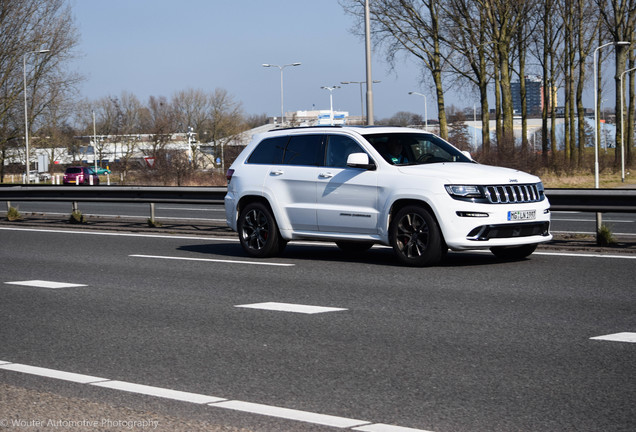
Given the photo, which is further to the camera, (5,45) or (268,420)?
(5,45)

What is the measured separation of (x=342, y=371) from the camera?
6.13 metres

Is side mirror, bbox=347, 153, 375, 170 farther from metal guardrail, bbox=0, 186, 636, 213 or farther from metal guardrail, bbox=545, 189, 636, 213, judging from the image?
metal guardrail, bbox=0, 186, 636, 213

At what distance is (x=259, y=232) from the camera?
13438 millimetres

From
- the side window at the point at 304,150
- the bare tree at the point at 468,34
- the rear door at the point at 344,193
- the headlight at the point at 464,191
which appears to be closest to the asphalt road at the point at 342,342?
the rear door at the point at 344,193

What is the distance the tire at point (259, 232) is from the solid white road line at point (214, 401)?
684cm

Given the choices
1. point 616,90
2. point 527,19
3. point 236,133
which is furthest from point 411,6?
point 236,133

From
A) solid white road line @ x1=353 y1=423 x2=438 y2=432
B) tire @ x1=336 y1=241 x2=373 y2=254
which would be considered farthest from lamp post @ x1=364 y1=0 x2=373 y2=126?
solid white road line @ x1=353 y1=423 x2=438 y2=432

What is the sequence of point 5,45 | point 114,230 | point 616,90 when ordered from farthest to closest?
point 5,45, point 616,90, point 114,230

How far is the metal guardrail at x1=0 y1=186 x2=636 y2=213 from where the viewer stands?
13695 millimetres

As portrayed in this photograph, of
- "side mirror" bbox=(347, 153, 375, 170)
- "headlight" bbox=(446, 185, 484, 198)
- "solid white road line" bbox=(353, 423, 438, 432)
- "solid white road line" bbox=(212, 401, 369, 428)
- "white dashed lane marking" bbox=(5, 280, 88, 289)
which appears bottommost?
"solid white road line" bbox=(212, 401, 369, 428)

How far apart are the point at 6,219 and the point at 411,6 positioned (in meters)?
22.8

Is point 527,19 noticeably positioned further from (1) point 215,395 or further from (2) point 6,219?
(1) point 215,395

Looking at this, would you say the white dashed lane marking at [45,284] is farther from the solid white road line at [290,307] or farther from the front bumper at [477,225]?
the front bumper at [477,225]

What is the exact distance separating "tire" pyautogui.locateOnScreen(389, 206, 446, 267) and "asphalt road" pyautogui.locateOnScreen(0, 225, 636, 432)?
0.92 feet
